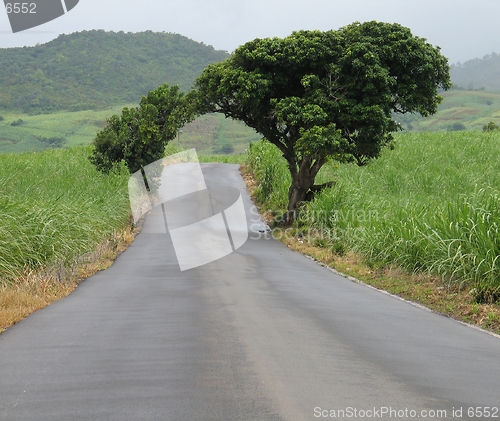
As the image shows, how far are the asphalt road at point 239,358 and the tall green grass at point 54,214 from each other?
120 centimetres

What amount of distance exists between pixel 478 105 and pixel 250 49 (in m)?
131

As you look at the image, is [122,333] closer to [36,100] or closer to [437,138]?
[437,138]

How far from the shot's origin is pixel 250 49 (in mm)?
20844

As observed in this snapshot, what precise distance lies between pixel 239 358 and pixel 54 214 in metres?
8.18

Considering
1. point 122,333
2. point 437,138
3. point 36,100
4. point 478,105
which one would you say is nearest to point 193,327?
point 122,333

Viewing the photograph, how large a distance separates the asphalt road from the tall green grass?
1199 mm

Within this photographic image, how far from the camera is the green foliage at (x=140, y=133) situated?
2609cm

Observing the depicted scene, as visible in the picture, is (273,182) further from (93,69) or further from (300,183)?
(93,69)

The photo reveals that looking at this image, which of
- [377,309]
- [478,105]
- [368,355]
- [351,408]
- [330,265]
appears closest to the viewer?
[351,408]

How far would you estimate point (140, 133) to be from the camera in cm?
2623

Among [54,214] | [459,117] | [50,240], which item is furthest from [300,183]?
[459,117]

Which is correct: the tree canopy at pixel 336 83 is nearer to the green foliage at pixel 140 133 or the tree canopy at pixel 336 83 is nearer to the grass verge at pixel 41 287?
the green foliage at pixel 140 133

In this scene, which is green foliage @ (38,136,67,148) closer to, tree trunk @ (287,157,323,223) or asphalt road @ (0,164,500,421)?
tree trunk @ (287,157,323,223)

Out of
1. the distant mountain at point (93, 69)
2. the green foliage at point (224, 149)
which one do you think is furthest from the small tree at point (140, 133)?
the distant mountain at point (93, 69)
